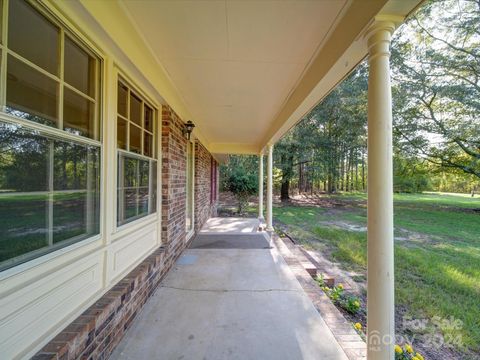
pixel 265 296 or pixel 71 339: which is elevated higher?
pixel 71 339

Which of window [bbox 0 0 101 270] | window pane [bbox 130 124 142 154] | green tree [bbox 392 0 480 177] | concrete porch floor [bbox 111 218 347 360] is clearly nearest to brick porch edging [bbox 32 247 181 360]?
concrete porch floor [bbox 111 218 347 360]

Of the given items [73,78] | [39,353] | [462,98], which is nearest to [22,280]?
[39,353]

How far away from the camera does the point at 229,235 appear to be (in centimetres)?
603

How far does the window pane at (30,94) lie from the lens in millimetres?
1229

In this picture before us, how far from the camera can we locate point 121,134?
2.31 meters

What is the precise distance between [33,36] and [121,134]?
3.36 feet

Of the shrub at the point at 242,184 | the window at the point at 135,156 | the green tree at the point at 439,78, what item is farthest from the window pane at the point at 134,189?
the green tree at the point at 439,78

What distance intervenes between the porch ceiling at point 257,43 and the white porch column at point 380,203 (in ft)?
0.63

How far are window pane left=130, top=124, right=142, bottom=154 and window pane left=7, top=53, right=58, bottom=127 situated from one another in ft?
3.29

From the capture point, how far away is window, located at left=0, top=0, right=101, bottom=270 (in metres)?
1.22

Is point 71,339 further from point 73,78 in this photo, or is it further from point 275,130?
point 275,130

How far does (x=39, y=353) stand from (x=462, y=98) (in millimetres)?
12258

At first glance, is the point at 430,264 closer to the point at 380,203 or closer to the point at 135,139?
the point at 380,203

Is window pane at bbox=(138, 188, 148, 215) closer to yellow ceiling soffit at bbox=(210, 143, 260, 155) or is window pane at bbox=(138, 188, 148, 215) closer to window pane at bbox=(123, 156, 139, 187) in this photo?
window pane at bbox=(123, 156, 139, 187)
